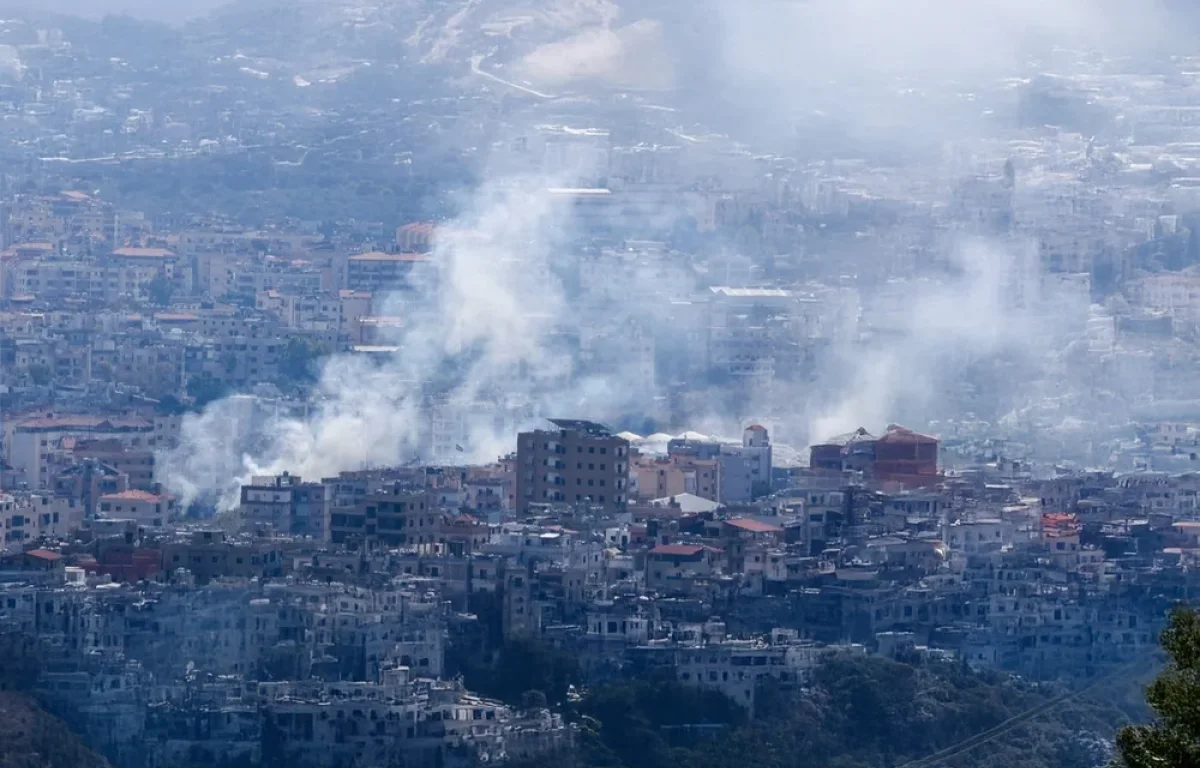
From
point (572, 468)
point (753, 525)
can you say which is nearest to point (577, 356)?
point (572, 468)

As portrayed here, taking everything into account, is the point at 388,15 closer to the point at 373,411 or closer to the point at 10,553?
the point at 373,411

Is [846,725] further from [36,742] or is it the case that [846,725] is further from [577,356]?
[577,356]

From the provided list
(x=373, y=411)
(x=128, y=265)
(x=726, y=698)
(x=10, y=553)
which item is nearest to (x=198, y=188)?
(x=128, y=265)

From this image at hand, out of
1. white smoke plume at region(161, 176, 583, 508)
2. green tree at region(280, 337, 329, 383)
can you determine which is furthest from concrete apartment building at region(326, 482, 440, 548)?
green tree at region(280, 337, 329, 383)

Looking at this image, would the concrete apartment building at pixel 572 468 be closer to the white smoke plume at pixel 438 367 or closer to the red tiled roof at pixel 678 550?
the red tiled roof at pixel 678 550

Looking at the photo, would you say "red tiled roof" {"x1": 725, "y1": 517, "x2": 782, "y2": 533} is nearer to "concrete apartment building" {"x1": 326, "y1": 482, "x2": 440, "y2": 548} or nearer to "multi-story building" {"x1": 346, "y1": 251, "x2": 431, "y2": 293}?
"concrete apartment building" {"x1": 326, "y1": 482, "x2": 440, "y2": 548}

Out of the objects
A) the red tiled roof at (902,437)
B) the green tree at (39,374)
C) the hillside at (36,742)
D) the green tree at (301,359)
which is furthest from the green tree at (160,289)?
the hillside at (36,742)

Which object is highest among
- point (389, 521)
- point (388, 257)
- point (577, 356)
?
point (388, 257)
